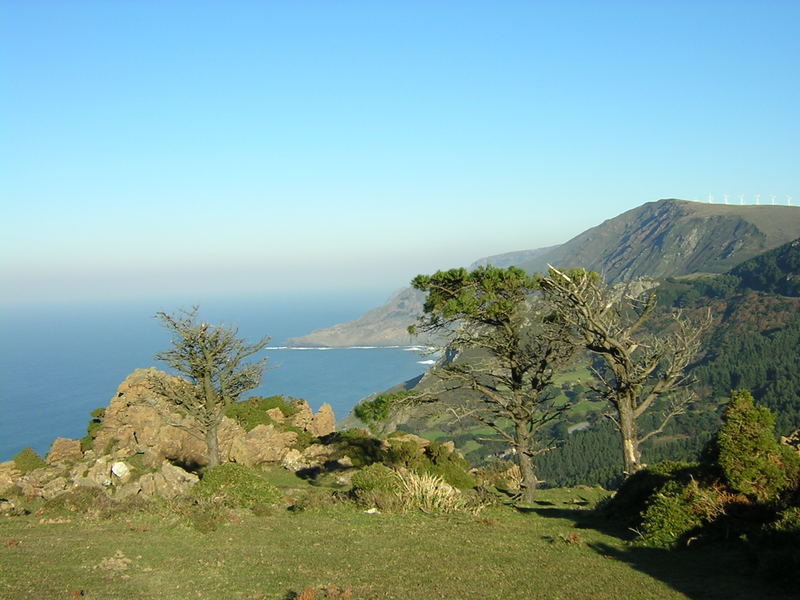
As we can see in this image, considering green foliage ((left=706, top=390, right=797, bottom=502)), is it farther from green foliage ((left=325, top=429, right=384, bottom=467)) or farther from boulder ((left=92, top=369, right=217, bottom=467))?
boulder ((left=92, top=369, right=217, bottom=467))

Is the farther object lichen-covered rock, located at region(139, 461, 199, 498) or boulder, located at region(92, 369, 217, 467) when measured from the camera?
boulder, located at region(92, 369, 217, 467)

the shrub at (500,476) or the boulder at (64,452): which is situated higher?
the boulder at (64,452)

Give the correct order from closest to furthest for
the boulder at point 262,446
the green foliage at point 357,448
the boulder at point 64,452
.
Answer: the boulder at point 262,446 < the green foliage at point 357,448 < the boulder at point 64,452

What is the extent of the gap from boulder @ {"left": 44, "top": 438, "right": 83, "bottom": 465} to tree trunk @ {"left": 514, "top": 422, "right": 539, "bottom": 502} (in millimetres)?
25419

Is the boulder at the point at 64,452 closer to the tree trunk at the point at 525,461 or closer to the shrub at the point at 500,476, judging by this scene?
the shrub at the point at 500,476

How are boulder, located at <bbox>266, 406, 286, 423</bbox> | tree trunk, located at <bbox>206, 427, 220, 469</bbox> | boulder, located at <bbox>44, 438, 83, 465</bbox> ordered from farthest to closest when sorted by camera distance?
boulder, located at <bbox>266, 406, 286, 423</bbox>, boulder, located at <bbox>44, 438, 83, 465</bbox>, tree trunk, located at <bbox>206, 427, 220, 469</bbox>

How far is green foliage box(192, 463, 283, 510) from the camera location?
18062 millimetres

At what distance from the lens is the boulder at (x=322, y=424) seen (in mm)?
39656

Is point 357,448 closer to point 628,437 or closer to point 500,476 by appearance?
point 500,476

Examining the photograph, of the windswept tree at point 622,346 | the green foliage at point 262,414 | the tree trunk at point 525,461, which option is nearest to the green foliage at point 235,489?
the tree trunk at point 525,461

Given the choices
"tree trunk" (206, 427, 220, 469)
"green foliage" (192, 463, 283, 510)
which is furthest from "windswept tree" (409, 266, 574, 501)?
"tree trunk" (206, 427, 220, 469)

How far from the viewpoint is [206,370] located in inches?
1048

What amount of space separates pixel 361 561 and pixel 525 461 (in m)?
11.9

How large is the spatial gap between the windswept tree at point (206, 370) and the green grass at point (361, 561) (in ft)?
29.8
